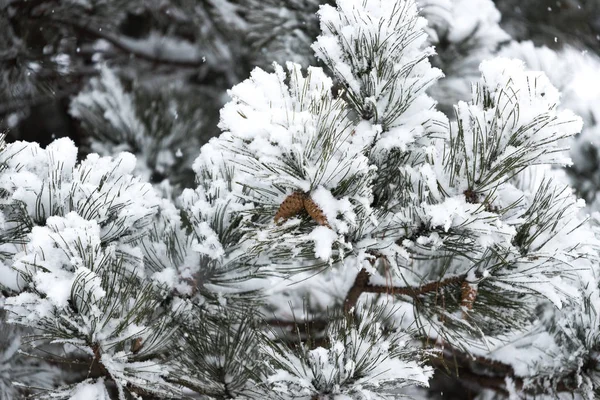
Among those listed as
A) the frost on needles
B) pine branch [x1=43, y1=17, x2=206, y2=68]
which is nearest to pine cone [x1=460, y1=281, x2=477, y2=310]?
the frost on needles

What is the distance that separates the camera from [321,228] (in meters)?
0.79

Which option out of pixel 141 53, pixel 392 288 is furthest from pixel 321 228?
pixel 141 53

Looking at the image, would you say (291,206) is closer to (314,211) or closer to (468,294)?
(314,211)

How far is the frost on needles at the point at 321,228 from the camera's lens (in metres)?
0.80

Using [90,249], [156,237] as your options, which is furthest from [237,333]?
[90,249]

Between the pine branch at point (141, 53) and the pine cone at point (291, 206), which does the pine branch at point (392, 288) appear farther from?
the pine branch at point (141, 53)

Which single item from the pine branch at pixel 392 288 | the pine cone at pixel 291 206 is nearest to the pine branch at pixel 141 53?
the pine branch at pixel 392 288

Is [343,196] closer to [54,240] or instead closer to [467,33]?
[54,240]

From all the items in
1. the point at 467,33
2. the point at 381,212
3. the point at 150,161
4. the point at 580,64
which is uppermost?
the point at 381,212

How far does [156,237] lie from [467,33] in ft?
3.85

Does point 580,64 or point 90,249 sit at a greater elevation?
point 90,249

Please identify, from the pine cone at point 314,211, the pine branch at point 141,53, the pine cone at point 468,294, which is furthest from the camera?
the pine branch at point 141,53

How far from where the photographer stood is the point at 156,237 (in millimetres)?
1168

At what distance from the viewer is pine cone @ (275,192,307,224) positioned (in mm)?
801
